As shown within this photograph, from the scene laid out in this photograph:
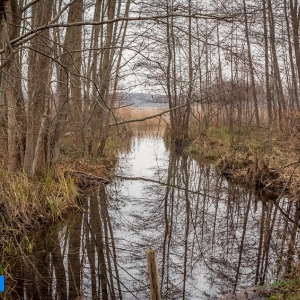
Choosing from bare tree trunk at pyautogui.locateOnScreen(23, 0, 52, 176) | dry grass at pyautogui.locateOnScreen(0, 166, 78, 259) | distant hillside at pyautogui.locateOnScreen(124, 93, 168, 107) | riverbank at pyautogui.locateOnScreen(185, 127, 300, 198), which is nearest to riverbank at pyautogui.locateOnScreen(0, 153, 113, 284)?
dry grass at pyautogui.locateOnScreen(0, 166, 78, 259)

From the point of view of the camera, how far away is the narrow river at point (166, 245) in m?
4.76

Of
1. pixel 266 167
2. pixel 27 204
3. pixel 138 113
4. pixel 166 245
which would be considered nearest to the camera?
pixel 166 245

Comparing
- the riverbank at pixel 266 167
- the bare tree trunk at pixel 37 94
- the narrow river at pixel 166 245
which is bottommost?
the narrow river at pixel 166 245

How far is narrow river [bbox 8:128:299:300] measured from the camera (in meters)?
4.76

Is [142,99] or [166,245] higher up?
[142,99]

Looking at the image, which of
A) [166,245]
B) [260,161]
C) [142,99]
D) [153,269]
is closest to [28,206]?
[166,245]

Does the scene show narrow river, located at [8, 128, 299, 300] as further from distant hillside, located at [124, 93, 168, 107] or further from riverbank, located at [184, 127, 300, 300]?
distant hillside, located at [124, 93, 168, 107]

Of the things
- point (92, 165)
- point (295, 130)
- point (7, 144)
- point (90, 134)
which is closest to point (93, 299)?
point (7, 144)

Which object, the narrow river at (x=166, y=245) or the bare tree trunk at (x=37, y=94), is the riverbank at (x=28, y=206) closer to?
the narrow river at (x=166, y=245)

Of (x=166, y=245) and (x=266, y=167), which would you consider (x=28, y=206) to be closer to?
(x=166, y=245)

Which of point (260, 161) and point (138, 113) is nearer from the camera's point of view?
point (260, 161)

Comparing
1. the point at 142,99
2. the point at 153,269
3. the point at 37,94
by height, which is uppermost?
the point at 142,99

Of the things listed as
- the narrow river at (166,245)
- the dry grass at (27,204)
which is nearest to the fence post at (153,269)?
the narrow river at (166,245)

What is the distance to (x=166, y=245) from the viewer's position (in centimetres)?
621
